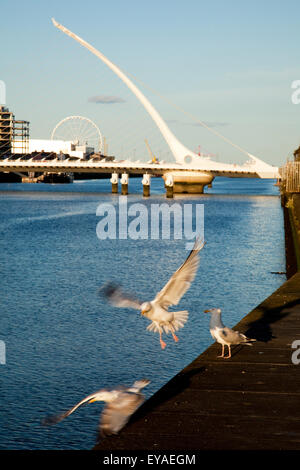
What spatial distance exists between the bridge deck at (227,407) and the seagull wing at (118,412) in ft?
0.32

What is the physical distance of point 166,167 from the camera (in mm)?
109250

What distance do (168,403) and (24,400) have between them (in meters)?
5.51

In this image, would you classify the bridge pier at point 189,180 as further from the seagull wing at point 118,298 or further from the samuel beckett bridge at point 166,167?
the seagull wing at point 118,298

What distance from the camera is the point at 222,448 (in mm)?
6031

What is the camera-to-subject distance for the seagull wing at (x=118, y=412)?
6.39m

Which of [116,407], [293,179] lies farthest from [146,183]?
[116,407]

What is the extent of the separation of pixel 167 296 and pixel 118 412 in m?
2.51

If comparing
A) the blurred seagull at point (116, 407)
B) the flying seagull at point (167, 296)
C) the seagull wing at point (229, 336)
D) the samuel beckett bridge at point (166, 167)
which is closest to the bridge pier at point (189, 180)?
the samuel beckett bridge at point (166, 167)

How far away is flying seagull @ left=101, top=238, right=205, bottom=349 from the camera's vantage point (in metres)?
8.19

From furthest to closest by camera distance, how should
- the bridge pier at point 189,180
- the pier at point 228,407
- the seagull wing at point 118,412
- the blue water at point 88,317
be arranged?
1. the bridge pier at point 189,180
2. the blue water at point 88,317
3. the seagull wing at point 118,412
4. the pier at point 228,407

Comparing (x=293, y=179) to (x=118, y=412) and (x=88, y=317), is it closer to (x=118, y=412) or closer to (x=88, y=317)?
(x=88, y=317)

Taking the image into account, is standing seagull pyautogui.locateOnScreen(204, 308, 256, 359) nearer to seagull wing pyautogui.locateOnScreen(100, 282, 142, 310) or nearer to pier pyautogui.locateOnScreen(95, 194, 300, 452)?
pier pyautogui.locateOnScreen(95, 194, 300, 452)
